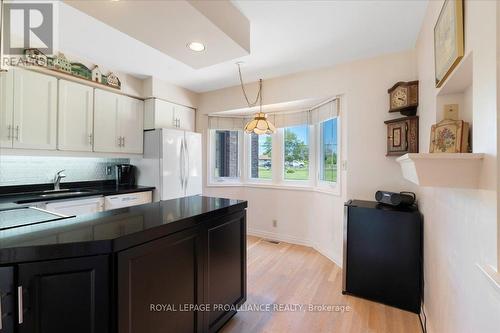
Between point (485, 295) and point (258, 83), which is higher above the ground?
point (258, 83)

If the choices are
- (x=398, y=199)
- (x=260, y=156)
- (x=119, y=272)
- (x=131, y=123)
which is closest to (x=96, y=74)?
(x=131, y=123)

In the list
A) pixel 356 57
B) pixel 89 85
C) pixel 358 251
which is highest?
pixel 356 57

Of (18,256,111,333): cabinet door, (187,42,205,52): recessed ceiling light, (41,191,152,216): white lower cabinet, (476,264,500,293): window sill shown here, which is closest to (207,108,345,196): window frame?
(41,191,152,216): white lower cabinet

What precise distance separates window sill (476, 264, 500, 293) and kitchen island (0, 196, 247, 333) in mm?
1347

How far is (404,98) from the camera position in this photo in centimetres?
233

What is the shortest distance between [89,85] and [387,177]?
144 inches

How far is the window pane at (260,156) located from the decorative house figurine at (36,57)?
2895 mm

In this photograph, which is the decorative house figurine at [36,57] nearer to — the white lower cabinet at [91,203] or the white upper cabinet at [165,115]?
the white upper cabinet at [165,115]

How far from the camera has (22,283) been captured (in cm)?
94

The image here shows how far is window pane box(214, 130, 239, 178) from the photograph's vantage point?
437cm

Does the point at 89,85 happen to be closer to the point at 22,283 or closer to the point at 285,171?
the point at 22,283

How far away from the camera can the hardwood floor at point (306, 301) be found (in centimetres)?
189

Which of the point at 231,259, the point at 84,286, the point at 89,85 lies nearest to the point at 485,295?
the point at 231,259

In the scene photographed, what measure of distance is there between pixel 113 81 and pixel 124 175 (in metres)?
1.31
